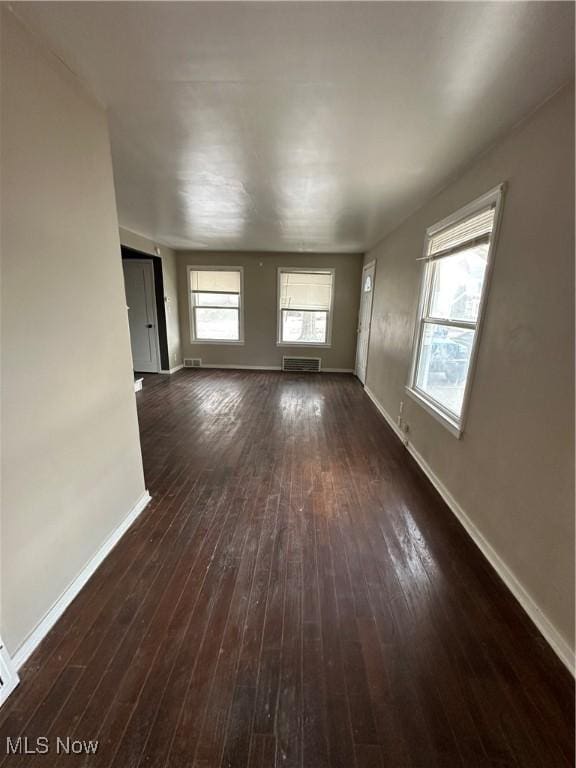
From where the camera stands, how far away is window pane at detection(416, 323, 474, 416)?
2260 mm

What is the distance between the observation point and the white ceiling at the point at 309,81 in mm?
1072

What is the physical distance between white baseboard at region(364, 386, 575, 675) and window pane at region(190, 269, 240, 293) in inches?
206

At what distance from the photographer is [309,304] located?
6.38 meters

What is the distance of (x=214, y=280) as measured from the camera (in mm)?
6359

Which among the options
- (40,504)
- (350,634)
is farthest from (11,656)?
(350,634)

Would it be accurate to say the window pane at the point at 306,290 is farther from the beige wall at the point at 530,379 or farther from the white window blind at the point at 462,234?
the beige wall at the point at 530,379

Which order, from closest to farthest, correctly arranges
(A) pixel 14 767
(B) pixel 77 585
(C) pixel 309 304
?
(A) pixel 14 767, (B) pixel 77 585, (C) pixel 309 304

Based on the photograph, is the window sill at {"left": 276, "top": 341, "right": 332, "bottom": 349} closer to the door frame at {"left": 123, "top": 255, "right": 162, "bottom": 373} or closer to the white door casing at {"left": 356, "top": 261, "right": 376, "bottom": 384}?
the white door casing at {"left": 356, "top": 261, "right": 376, "bottom": 384}

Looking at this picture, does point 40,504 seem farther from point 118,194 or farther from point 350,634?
point 118,194

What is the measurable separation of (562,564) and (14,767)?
83.5 inches

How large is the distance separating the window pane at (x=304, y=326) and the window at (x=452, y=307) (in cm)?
356

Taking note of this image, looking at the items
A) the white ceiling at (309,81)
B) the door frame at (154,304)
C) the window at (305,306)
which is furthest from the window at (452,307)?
the door frame at (154,304)

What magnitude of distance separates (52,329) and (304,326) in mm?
5478

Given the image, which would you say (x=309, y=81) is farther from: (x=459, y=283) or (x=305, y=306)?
(x=305, y=306)
